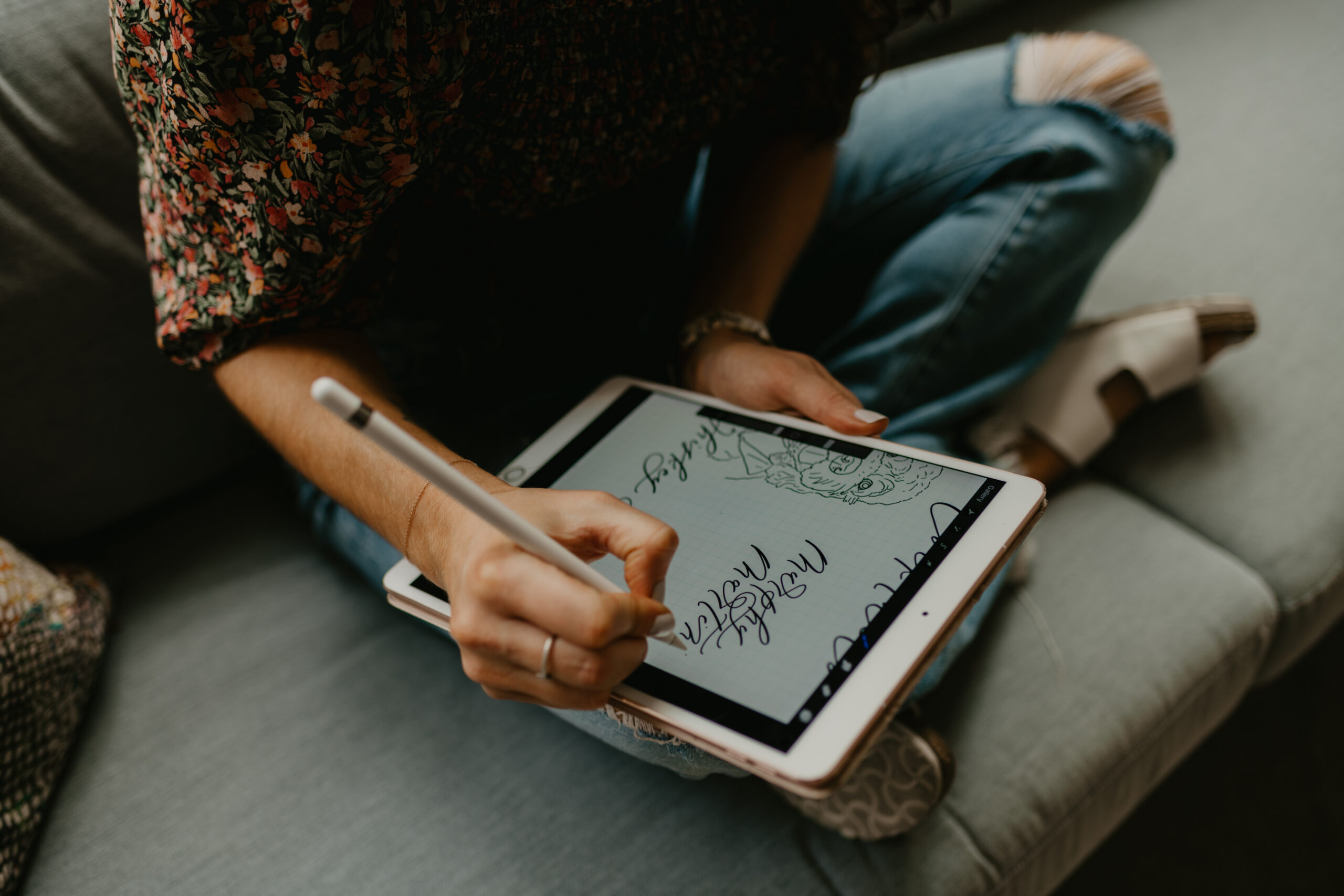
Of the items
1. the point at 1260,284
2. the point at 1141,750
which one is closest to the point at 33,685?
the point at 1141,750

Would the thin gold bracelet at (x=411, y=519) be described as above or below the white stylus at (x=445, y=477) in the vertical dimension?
below

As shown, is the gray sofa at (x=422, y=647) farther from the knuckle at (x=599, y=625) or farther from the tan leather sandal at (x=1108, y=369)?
the knuckle at (x=599, y=625)

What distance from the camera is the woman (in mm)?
386

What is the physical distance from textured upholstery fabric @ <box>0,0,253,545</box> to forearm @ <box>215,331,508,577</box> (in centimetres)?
22

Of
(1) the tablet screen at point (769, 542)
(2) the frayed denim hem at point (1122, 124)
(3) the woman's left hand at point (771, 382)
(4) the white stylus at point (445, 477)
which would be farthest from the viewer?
(2) the frayed denim hem at point (1122, 124)

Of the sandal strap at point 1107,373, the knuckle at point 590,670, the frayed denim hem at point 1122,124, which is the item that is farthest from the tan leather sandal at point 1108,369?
the knuckle at point 590,670

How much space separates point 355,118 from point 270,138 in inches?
1.9

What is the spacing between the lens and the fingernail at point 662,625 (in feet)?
1.23

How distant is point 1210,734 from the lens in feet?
2.84

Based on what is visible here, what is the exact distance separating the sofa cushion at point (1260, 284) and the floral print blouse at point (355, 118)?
1.76ft

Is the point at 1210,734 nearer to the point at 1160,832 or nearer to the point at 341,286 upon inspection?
the point at 1160,832

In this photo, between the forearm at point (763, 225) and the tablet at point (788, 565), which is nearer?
the tablet at point (788, 565)

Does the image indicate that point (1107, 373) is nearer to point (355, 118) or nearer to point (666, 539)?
point (666, 539)

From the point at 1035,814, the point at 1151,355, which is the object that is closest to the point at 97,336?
the point at 1035,814
